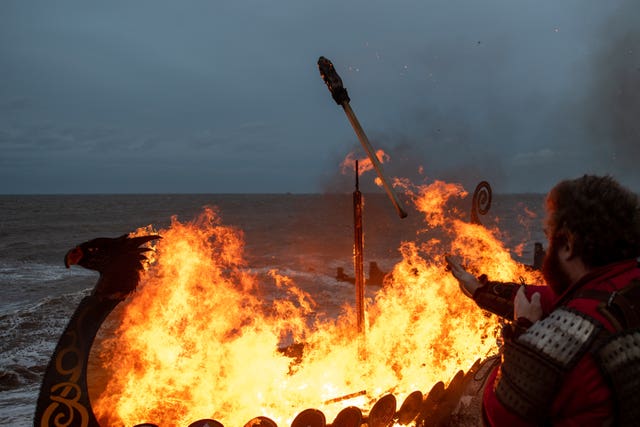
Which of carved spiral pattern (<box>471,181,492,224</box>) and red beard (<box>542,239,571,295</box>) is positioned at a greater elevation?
carved spiral pattern (<box>471,181,492,224</box>)

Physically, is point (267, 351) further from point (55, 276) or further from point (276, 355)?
point (55, 276)

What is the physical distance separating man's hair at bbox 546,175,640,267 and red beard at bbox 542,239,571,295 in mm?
125

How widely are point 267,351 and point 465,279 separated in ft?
14.9

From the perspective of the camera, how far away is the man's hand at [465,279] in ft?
12.7

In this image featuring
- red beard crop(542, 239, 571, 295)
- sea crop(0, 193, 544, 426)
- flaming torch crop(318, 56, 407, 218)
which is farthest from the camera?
sea crop(0, 193, 544, 426)

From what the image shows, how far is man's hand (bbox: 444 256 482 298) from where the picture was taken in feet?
12.7

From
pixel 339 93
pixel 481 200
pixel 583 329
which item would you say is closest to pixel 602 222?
pixel 583 329

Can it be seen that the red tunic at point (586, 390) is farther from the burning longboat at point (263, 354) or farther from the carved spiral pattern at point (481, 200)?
the carved spiral pattern at point (481, 200)

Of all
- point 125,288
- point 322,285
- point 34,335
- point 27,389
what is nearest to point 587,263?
point 125,288

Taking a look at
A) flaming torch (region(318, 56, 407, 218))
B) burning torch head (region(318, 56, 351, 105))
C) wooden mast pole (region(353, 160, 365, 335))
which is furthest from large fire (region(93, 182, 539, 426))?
burning torch head (region(318, 56, 351, 105))

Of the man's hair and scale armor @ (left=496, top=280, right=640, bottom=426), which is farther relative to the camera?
the man's hair

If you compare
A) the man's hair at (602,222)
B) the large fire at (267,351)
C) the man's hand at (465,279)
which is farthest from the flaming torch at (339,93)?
the man's hair at (602,222)

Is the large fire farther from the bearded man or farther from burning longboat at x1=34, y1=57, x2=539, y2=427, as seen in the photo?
the bearded man

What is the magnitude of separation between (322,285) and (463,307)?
607 inches
